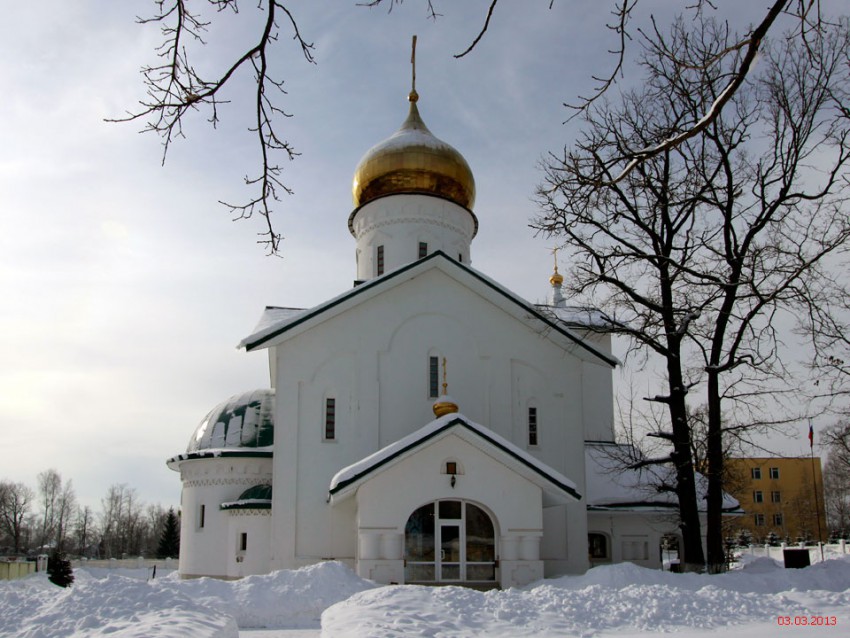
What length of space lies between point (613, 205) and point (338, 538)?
8680 mm

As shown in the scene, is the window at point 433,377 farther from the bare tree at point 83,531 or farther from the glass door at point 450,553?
the bare tree at point 83,531

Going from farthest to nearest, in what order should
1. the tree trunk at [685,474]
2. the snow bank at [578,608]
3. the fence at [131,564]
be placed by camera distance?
the fence at [131,564] < the tree trunk at [685,474] < the snow bank at [578,608]

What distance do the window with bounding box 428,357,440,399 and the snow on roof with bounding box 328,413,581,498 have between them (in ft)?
7.86

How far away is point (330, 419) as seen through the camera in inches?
688

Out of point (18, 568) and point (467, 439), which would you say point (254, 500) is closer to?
point (467, 439)

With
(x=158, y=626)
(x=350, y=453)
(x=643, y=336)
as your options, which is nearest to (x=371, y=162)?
(x=350, y=453)

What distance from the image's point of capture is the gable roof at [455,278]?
17.5 m

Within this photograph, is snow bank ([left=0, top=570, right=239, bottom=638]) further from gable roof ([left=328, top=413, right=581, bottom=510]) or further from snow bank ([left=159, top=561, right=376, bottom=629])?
gable roof ([left=328, top=413, right=581, bottom=510])

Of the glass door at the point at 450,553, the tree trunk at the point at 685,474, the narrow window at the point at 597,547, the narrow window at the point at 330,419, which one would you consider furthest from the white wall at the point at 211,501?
the tree trunk at the point at 685,474

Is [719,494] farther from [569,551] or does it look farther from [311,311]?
[311,311]

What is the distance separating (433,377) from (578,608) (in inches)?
339

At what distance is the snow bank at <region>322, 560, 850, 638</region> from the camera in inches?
343

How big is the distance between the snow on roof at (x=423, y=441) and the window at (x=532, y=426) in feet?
8.47
